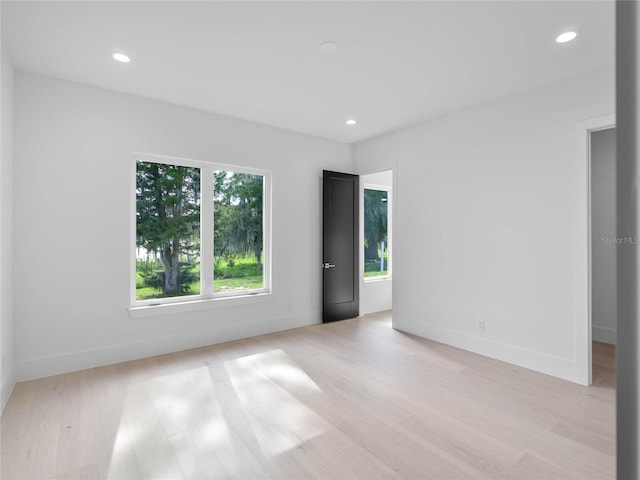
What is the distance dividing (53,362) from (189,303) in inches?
51.4

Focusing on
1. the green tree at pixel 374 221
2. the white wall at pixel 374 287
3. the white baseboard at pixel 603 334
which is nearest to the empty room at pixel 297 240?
the white baseboard at pixel 603 334

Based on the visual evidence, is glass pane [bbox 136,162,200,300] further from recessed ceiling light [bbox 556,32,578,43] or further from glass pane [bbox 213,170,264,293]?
recessed ceiling light [bbox 556,32,578,43]

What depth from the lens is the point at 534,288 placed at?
3434 mm

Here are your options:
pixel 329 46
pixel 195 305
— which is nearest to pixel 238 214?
pixel 195 305

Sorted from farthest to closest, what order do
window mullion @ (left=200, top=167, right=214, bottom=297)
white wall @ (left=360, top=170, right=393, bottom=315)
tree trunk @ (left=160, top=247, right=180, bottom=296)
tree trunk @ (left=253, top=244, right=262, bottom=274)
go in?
white wall @ (left=360, top=170, right=393, bottom=315)
tree trunk @ (left=253, top=244, right=262, bottom=274)
window mullion @ (left=200, top=167, right=214, bottom=297)
tree trunk @ (left=160, top=247, right=180, bottom=296)

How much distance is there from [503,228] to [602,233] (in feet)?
5.72

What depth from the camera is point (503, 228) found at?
3676 millimetres

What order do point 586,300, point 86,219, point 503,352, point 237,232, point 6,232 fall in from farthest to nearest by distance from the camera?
A: point 237,232 < point 503,352 < point 86,219 < point 586,300 < point 6,232

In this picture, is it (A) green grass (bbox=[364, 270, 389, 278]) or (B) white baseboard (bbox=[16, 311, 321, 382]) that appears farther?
(A) green grass (bbox=[364, 270, 389, 278])

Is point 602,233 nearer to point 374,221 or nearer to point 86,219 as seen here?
point 374,221

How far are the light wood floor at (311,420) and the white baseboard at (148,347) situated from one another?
0.13m

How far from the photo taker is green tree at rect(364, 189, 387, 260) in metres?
5.94

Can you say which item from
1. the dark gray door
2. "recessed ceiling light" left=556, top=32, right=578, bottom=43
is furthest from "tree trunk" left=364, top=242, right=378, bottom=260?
"recessed ceiling light" left=556, top=32, right=578, bottom=43

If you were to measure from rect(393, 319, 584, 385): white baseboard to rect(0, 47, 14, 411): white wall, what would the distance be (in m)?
4.13
